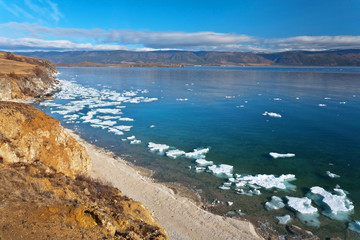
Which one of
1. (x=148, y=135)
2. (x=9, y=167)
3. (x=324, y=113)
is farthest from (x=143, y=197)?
(x=324, y=113)

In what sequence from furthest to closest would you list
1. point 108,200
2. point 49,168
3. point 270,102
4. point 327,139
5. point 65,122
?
point 270,102 → point 65,122 → point 327,139 → point 49,168 → point 108,200

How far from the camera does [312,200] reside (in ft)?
39.1

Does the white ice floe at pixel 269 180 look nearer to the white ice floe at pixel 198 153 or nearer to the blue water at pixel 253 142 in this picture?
the blue water at pixel 253 142

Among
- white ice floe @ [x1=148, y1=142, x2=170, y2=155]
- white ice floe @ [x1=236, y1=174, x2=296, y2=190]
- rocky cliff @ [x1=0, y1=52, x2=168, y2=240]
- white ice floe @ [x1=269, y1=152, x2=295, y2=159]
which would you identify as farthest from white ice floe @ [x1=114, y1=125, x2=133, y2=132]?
white ice floe @ [x1=269, y1=152, x2=295, y2=159]

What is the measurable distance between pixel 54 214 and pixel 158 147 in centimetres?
1291

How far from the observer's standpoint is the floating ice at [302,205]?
36.0 feet

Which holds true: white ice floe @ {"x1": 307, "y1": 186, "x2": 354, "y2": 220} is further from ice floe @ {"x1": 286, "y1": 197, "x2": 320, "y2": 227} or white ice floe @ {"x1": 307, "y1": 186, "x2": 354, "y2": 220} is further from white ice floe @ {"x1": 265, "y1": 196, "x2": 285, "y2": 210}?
white ice floe @ {"x1": 265, "y1": 196, "x2": 285, "y2": 210}

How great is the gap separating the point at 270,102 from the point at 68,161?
114 feet

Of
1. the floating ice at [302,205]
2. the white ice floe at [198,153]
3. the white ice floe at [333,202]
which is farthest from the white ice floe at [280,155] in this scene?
the floating ice at [302,205]

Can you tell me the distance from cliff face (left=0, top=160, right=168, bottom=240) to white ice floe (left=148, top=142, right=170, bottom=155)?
9837 millimetres

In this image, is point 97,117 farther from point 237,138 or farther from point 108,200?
point 108,200

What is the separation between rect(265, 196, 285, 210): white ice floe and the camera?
11.3 metres

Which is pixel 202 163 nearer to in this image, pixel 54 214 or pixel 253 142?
pixel 253 142

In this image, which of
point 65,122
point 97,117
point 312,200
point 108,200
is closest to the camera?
point 108,200
